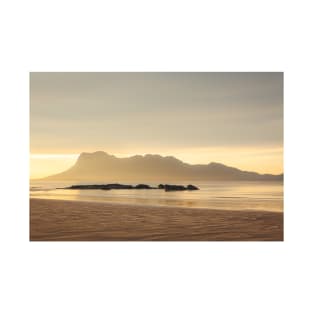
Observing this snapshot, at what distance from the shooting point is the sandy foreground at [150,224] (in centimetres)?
615

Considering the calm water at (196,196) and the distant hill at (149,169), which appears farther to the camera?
the calm water at (196,196)

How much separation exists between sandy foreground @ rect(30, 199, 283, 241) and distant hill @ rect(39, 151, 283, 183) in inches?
19.6

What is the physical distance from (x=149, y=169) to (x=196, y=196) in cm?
108

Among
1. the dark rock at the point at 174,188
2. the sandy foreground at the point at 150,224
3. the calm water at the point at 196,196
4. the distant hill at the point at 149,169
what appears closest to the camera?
the sandy foreground at the point at 150,224

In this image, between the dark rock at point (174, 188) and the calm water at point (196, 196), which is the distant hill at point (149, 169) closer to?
the calm water at point (196, 196)

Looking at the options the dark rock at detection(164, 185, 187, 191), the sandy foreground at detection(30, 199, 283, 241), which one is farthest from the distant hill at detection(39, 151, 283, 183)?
the sandy foreground at detection(30, 199, 283, 241)

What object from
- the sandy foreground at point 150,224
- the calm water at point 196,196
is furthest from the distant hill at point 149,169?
the sandy foreground at point 150,224

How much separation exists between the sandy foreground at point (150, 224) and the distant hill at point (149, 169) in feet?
1.63

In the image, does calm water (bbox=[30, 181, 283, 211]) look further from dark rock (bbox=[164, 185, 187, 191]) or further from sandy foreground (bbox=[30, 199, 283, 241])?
sandy foreground (bbox=[30, 199, 283, 241])

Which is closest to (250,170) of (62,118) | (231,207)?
(231,207)

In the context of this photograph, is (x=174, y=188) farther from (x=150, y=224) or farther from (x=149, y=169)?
(x=150, y=224)

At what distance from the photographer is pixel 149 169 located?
6852 mm

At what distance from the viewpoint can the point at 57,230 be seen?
6301 mm
